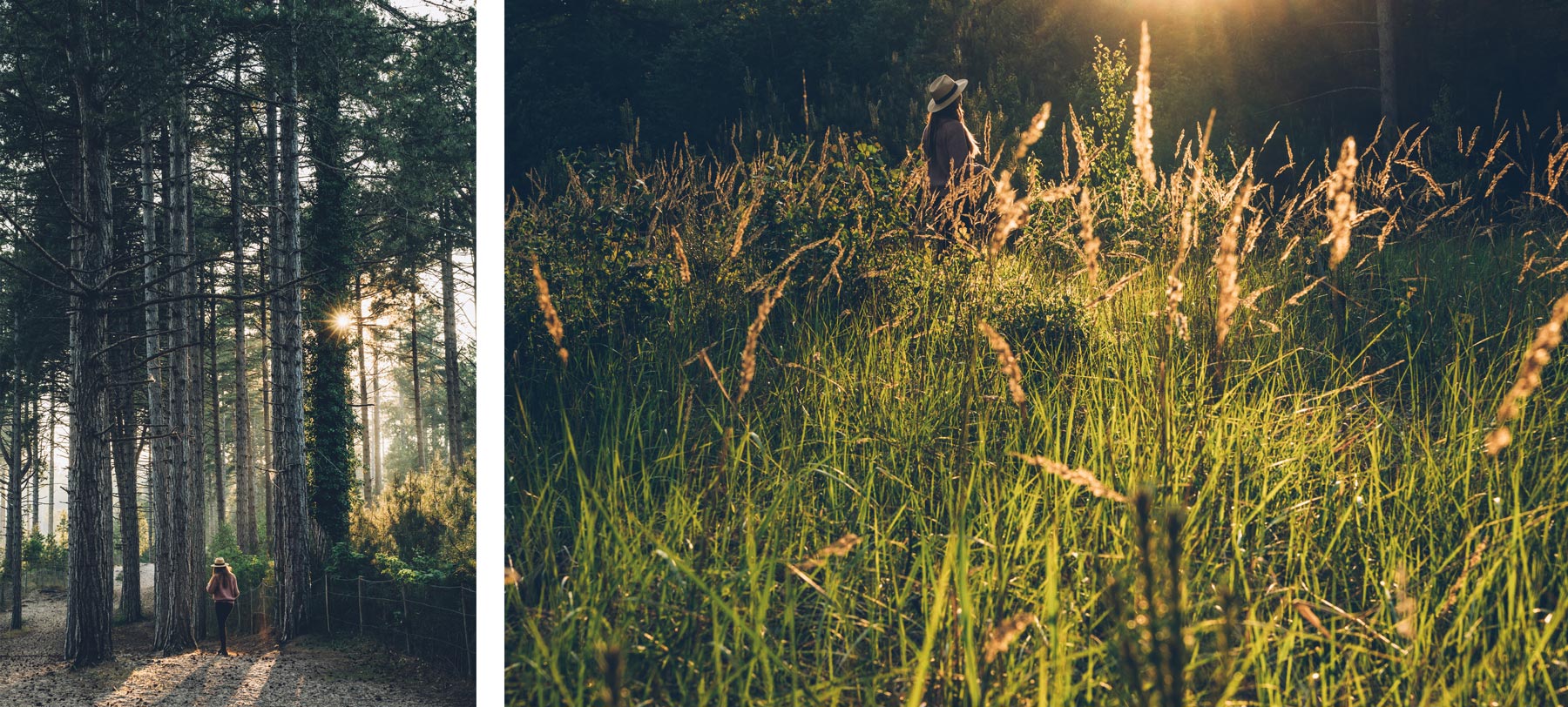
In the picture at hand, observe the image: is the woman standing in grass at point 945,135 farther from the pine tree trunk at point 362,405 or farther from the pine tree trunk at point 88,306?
the pine tree trunk at point 88,306

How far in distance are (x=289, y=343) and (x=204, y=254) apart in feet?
1.54

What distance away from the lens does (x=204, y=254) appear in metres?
2.36

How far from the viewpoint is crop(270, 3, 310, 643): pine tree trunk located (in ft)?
8.40

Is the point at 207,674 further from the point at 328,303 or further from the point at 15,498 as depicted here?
the point at 15,498

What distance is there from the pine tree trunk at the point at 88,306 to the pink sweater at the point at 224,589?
0.26 metres

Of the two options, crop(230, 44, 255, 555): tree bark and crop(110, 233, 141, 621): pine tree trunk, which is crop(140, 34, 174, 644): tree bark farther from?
crop(230, 44, 255, 555): tree bark

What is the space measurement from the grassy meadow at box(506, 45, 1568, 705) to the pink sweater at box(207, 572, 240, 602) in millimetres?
1628

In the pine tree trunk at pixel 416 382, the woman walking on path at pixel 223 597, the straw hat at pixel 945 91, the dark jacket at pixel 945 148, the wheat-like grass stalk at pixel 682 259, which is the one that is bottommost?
the woman walking on path at pixel 223 597

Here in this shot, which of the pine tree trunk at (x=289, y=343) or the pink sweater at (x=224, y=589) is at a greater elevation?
the pine tree trunk at (x=289, y=343)

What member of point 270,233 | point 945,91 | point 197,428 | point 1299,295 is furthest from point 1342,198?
point 197,428

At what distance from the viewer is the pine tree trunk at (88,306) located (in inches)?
87.7

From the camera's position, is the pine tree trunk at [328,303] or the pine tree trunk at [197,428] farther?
the pine tree trunk at [328,303]

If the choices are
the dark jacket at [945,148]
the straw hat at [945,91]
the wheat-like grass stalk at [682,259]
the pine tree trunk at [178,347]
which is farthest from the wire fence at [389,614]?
the straw hat at [945,91]

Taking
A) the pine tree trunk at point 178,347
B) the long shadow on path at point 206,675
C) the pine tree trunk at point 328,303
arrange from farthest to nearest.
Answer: the pine tree trunk at point 328,303 < the pine tree trunk at point 178,347 < the long shadow on path at point 206,675
